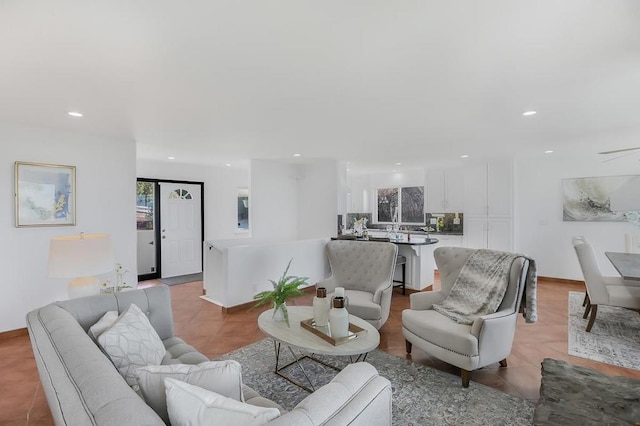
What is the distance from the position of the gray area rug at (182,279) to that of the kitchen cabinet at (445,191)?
17.3 feet

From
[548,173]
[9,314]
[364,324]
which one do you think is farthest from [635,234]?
[9,314]

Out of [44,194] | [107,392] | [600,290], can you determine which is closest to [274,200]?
[44,194]

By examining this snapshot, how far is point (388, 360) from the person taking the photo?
293 centimetres

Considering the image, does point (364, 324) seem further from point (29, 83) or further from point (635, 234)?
point (635, 234)

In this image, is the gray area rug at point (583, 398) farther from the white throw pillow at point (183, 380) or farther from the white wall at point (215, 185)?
the white wall at point (215, 185)

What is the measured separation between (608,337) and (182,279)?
653 centimetres

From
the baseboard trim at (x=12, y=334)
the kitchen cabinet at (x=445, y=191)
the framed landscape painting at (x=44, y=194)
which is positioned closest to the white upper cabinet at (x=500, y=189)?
the kitchen cabinet at (x=445, y=191)

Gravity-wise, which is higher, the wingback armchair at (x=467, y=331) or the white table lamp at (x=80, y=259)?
the white table lamp at (x=80, y=259)

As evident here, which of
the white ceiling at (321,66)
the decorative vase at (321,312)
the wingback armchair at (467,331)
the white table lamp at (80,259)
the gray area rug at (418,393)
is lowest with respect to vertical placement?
the gray area rug at (418,393)

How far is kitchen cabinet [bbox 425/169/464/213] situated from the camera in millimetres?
6914

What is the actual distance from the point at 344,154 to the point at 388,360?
11.2ft

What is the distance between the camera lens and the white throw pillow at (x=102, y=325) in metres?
1.73

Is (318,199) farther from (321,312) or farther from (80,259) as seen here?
(80,259)

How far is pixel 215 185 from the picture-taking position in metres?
7.14
